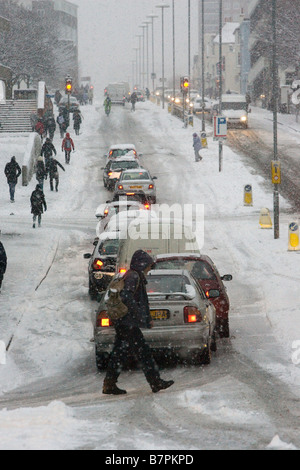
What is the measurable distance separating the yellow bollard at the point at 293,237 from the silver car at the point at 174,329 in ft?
39.9

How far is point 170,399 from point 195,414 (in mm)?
756

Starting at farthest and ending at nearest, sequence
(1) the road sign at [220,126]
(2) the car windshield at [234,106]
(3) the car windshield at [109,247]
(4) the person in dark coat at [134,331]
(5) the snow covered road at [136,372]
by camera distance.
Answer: (2) the car windshield at [234,106] < (1) the road sign at [220,126] < (3) the car windshield at [109,247] < (4) the person in dark coat at [134,331] < (5) the snow covered road at [136,372]

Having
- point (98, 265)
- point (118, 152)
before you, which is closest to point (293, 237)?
point (98, 265)

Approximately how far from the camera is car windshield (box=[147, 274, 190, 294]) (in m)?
12.0

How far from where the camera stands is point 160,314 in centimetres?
1142

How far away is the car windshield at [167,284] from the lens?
12.0 meters

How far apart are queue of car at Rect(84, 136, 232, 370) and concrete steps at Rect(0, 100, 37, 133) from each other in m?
33.4

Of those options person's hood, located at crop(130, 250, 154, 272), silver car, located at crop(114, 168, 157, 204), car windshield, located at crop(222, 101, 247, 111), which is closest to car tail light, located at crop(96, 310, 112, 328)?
person's hood, located at crop(130, 250, 154, 272)

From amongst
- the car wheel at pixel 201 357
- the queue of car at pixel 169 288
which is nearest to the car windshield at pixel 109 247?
the queue of car at pixel 169 288

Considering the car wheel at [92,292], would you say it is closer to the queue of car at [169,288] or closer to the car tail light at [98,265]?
the queue of car at [169,288]

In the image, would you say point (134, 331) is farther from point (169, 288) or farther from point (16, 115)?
point (16, 115)

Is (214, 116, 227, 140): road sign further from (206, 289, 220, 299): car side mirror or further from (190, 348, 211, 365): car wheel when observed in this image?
(190, 348, 211, 365): car wheel

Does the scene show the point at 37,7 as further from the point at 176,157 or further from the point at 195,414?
the point at 195,414

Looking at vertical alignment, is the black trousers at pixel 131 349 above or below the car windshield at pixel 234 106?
below
